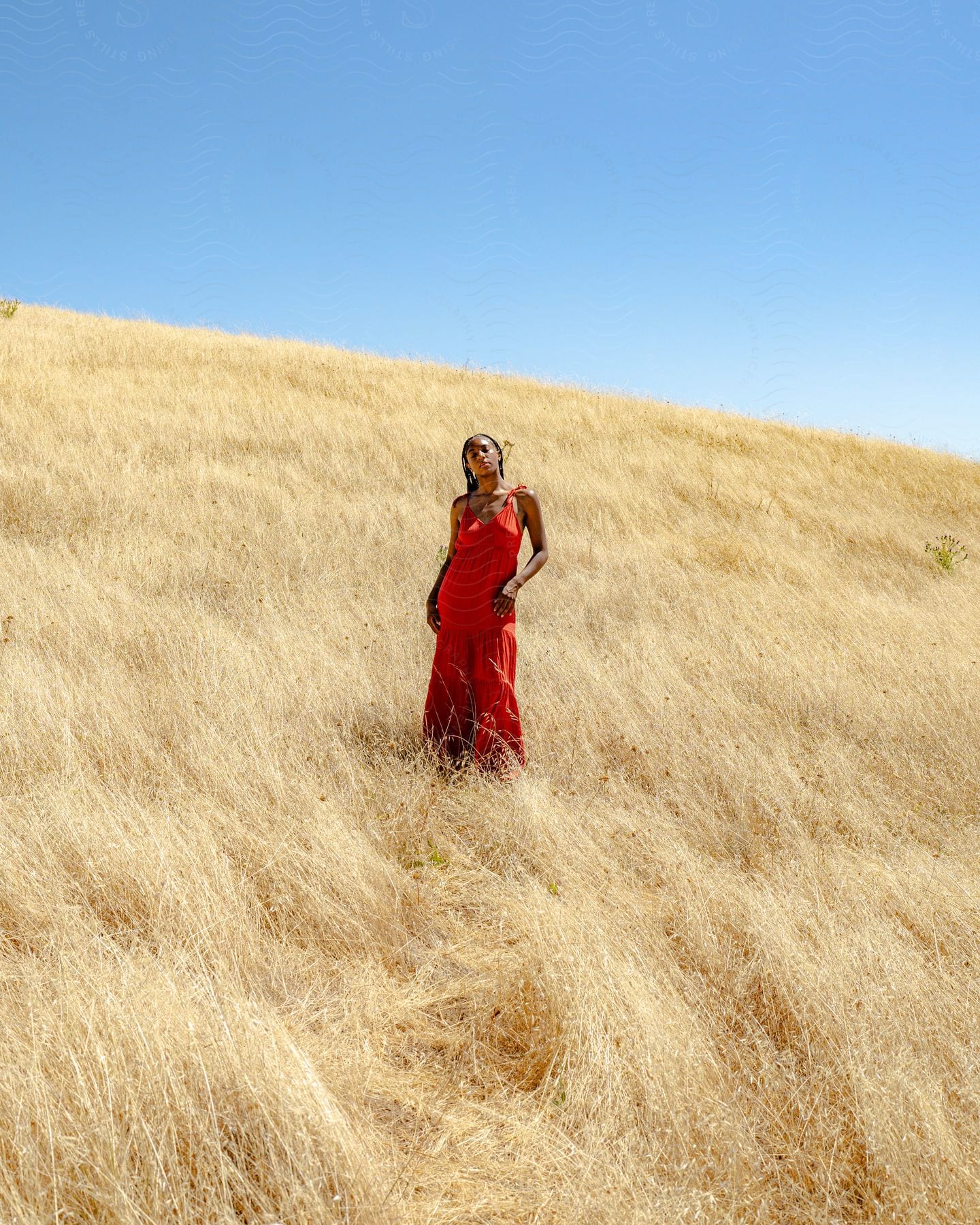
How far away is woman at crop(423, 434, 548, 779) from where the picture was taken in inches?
180

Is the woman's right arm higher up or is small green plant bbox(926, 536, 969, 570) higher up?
small green plant bbox(926, 536, 969, 570)

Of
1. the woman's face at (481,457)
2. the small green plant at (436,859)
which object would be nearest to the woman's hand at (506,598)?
the woman's face at (481,457)

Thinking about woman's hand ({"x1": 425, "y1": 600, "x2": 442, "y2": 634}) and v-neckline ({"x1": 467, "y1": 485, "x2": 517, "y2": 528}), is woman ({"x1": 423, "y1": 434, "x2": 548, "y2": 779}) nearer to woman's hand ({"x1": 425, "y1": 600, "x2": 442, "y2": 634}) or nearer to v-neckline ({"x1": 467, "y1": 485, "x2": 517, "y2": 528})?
v-neckline ({"x1": 467, "y1": 485, "x2": 517, "y2": 528})

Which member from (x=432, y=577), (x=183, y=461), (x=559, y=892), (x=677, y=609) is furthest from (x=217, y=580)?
(x=559, y=892)

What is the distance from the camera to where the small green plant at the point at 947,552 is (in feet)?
34.9

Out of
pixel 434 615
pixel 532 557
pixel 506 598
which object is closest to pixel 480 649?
pixel 506 598

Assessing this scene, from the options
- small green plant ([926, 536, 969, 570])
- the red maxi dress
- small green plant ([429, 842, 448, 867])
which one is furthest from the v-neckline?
small green plant ([926, 536, 969, 570])

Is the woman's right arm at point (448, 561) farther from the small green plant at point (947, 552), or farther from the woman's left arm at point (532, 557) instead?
the small green plant at point (947, 552)

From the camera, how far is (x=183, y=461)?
1049 centimetres

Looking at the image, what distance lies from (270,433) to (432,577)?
5069mm

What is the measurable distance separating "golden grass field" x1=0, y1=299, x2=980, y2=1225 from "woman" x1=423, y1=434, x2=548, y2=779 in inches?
12.6

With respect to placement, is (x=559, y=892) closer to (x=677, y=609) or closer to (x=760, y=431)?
(x=677, y=609)

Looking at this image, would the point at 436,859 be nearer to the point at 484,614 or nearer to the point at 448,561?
the point at 484,614

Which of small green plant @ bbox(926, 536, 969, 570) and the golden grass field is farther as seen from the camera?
small green plant @ bbox(926, 536, 969, 570)
